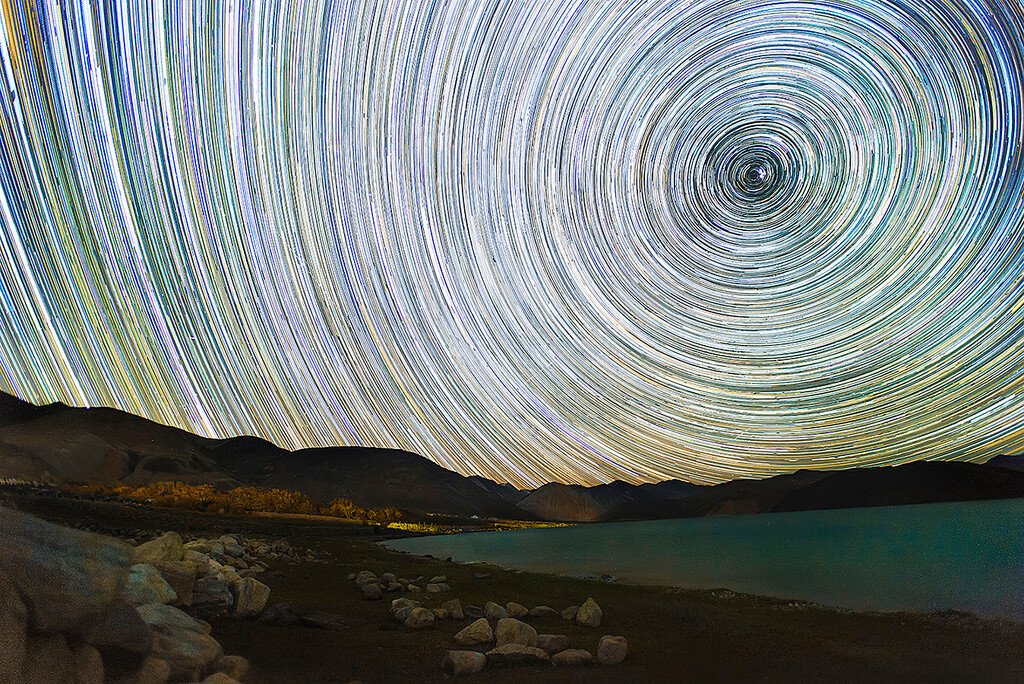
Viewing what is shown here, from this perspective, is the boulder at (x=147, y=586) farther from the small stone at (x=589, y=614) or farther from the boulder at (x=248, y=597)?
the small stone at (x=589, y=614)

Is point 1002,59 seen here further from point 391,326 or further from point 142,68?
point 142,68

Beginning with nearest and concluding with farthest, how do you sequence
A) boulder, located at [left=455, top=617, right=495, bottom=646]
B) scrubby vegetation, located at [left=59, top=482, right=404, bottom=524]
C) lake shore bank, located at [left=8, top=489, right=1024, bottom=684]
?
lake shore bank, located at [left=8, top=489, right=1024, bottom=684], boulder, located at [left=455, top=617, right=495, bottom=646], scrubby vegetation, located at [left=59, top=482, right=404, bottom=524]

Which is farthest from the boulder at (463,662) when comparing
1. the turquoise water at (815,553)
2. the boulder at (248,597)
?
the boulder at (248,597)

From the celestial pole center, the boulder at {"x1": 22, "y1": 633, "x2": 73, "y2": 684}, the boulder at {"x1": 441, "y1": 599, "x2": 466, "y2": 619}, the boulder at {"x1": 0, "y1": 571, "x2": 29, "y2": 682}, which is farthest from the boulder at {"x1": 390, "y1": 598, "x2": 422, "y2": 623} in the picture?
the boulder at {"x1": 0, "y1": 571, "x2": 29, "y2": 682}

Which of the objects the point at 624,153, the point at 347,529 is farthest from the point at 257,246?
the point at 624,153

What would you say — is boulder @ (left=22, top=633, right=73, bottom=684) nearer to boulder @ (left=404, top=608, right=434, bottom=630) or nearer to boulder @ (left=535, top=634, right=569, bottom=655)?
boulder @ (left=404, top=608, right=434, bottom=630)

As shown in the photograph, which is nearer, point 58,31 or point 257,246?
point 58,31
